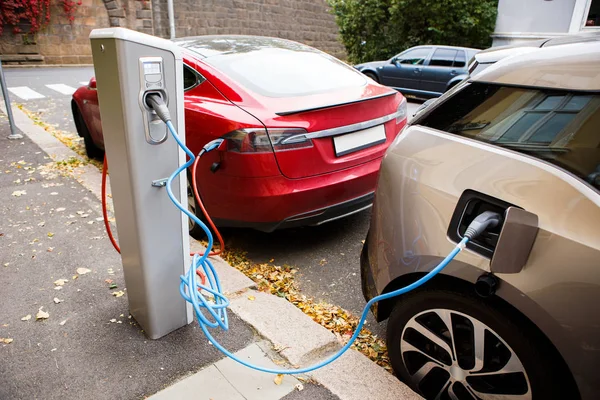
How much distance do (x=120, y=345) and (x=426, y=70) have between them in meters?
10.6

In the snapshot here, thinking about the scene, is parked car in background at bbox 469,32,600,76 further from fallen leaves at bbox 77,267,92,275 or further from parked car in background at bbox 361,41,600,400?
fallen leaves at bbox 77,267,92,275

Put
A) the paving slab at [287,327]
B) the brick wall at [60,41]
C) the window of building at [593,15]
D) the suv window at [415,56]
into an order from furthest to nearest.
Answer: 1. the brick wall at [60,41]
2. the window of building at [593,15]
3. the suv window at [415,56]
4. the paving slab at [287,327]

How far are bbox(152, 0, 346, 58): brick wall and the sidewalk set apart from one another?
18.6m

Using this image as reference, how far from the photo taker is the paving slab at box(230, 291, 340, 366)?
2395mm

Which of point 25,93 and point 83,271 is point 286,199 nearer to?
point 83,271

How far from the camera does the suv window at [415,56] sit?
11.6 meters

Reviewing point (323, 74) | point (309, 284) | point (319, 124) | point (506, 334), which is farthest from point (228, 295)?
point (323, 74)

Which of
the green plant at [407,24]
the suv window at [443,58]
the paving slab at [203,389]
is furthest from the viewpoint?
the green plant at [407,24]

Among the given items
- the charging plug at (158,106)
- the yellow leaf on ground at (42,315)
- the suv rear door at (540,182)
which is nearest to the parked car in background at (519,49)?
the suv rear door at (540,182)

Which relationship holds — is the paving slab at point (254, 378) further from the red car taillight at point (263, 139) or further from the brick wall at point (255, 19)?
the brick wall at point (255, 19)

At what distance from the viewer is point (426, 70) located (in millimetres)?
11359

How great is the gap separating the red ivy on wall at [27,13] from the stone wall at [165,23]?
9.1 inches

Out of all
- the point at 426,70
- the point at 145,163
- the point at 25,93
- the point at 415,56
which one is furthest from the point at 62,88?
Result: the point at 145,163

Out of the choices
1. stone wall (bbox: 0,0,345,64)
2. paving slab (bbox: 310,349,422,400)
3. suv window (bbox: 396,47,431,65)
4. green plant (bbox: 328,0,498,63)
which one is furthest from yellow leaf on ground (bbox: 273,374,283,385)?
stone wall (bbox: 0,0,345,64)
